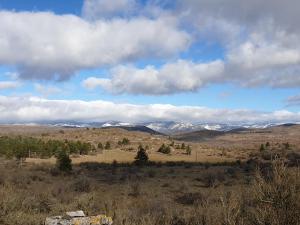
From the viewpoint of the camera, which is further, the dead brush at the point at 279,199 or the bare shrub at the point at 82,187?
the bare shrub at the point at 82,187

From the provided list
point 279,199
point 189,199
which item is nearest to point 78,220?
point 279,199

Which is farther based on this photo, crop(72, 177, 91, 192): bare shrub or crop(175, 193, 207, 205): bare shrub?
crop(72, 177, 91, 192): bare shrub

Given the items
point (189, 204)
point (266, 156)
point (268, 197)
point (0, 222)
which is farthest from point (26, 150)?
point (268, 197)

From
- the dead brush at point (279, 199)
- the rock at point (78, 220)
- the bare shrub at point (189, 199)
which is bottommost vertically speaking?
the bare shrub at point (189, 199)

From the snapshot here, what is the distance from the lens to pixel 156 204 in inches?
633

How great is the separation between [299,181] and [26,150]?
65898 mm

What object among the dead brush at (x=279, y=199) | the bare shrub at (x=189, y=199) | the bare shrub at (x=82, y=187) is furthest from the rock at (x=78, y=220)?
the bare shrub at (x=82, y=187)

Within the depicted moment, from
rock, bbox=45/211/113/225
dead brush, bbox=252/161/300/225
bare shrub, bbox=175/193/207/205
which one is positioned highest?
dead brush, bbox=252/161/300/225

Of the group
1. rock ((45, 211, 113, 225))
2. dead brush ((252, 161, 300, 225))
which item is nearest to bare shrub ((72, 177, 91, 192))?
rock ((45, 211, 113, 225))

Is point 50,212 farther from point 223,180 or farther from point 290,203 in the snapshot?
point 223,180

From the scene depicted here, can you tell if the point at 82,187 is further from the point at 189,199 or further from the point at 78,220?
the point at 78,220

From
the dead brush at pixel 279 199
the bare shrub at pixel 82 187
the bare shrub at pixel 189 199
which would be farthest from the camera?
the bare shrub at pixel 82 187

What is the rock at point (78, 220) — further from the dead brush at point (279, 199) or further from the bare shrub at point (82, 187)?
the bare shrub at point (82, 187)

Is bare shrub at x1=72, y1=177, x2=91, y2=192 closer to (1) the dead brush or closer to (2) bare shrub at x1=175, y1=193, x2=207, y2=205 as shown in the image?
(2) bare shrub at x1=175, y1=193, x2=207, y2=205
